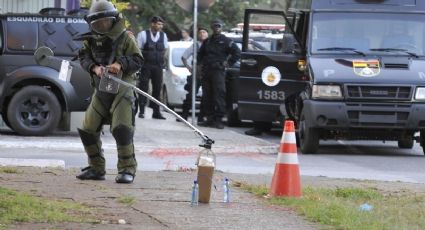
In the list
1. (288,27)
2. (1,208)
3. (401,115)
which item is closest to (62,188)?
(1,208)

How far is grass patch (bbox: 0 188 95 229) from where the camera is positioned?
22.5ft

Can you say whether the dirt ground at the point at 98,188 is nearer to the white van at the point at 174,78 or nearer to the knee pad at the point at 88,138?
the knee pad at the point at 88,138

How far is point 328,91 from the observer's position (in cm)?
1389

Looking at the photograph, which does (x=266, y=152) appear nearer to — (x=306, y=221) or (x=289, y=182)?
(x=289, y=182)

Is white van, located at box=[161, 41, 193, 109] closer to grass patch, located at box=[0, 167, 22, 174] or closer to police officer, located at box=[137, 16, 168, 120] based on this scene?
police officer, located at box=[137, 16, 168, 120]

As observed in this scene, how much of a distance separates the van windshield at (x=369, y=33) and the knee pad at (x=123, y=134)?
6.16 meters

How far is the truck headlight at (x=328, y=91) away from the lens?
13875mm

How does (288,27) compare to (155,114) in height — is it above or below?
above

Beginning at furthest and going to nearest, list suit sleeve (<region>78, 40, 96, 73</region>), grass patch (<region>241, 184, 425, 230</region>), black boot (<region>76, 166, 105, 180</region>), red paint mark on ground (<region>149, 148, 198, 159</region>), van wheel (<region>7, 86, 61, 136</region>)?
van wheel (<region>7, 86, 61, 136</region>), red paint mark on ground (<region>149, 148, 198, 159</region>), black boot (<region>76, 166, 105, 180</region>), suit sleeve (<region>78, 40, 96, 73</region>), grass patch (<region>241, 184, 425, 230</region>)

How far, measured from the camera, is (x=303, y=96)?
575 inches

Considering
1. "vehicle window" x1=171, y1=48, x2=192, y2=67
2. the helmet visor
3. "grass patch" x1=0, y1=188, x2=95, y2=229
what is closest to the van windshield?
the helmet visor

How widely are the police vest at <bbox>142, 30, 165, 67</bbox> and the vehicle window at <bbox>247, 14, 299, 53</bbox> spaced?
1710 millimetres

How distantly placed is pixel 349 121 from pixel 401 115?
2.52 feet

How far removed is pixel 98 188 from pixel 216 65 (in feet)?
30.6
